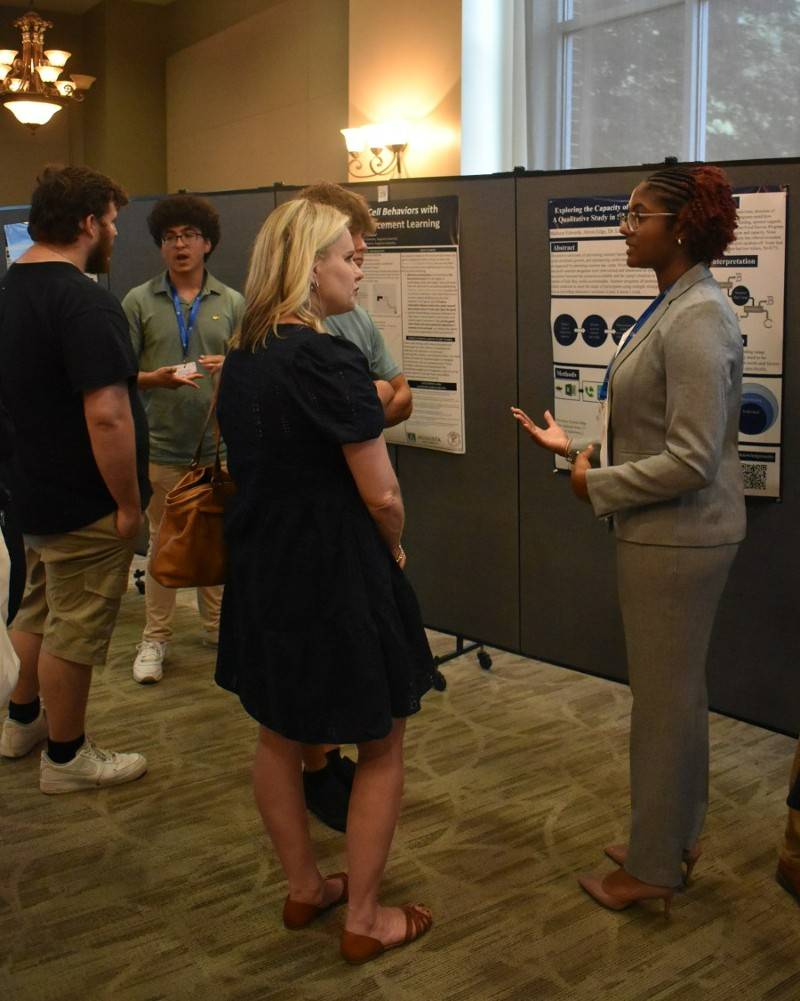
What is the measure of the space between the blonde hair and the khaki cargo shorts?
3.37ft

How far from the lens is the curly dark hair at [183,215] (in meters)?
3.81

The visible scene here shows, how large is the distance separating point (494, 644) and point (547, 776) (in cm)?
78

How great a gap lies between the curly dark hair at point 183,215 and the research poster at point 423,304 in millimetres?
563

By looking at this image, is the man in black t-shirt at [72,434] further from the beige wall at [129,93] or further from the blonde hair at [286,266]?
the beige wall at [129,93]

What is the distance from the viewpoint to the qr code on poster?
3.04m

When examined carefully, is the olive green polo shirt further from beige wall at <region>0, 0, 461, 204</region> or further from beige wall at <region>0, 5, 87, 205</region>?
beige wall at <region>0, 5, 87, 205</region>

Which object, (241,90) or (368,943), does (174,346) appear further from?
(241,90)

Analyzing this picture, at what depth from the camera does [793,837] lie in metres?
2.51

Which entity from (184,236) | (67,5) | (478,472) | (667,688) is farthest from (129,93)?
(667,688)

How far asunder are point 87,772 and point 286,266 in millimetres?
1673

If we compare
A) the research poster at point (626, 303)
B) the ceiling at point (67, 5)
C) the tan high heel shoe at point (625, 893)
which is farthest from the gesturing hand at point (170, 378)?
the ceiling at point (67, 5)

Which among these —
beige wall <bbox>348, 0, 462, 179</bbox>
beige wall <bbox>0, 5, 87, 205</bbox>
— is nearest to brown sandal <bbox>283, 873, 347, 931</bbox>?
beige wall <bbox>348, 0, 462, 179</bbox>

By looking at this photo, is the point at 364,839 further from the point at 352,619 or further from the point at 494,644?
the point at 494,644

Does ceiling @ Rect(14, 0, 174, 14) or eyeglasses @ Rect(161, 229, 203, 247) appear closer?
Answer: eyeglasses @ Rect(161, 229, 203, 247)
